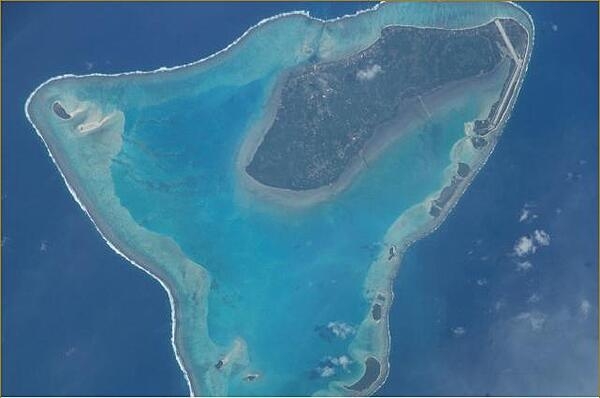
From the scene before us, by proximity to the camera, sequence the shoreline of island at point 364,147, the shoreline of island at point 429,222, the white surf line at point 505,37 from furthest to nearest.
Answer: the white surf line at point 505,37, the shoreline of island at point 364,147, the shoreline of island at point 429,222

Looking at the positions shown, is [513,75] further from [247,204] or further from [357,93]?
[247,204]

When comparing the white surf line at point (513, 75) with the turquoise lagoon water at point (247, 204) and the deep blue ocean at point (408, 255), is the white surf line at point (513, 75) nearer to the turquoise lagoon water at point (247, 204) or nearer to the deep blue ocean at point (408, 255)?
the turquoise lagoon water at point (247, 204)

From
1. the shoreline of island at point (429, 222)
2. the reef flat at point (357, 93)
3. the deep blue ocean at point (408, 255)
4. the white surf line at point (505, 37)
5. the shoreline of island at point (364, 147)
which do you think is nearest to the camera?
the deep blue ocean at point (408, 255)

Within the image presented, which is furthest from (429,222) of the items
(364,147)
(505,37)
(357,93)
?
(505,37)

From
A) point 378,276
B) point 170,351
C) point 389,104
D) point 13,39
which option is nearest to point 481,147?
point 389,104

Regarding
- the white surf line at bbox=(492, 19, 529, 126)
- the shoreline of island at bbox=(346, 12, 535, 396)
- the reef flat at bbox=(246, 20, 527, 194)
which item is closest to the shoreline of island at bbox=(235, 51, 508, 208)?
the reef flat at bbox=(246, 20, 527, 194)

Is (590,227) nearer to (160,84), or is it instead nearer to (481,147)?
(481,147)

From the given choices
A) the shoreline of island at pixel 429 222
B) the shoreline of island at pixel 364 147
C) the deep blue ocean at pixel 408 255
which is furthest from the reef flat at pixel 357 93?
the deep blue ocean at pixel 408 255
